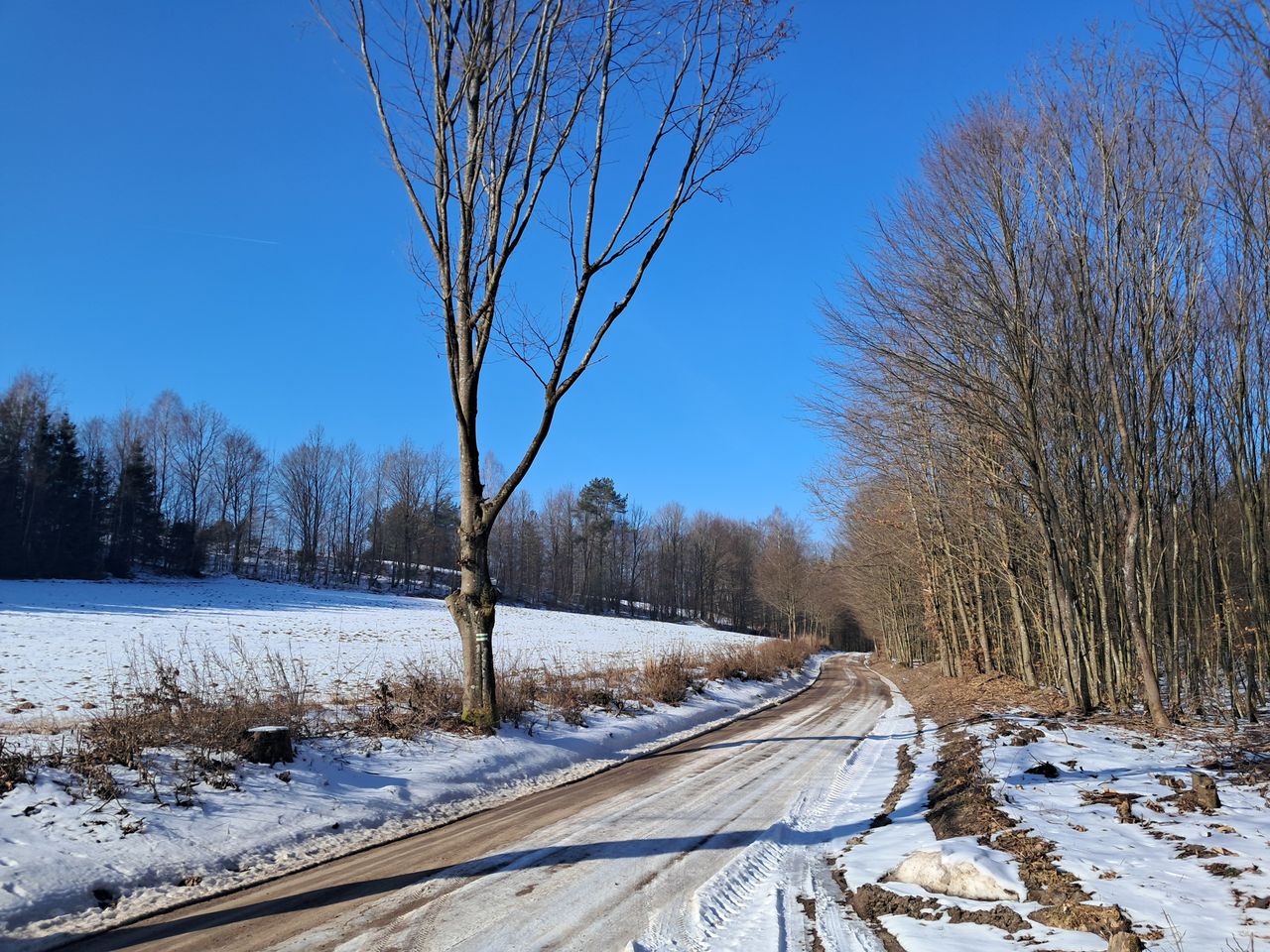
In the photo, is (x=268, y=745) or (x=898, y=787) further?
(x=898, y=787)

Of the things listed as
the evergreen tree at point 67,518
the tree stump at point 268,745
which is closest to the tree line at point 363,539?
the evergreen tree at point 67,518

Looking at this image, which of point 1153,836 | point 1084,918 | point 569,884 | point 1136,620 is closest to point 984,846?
point 1153,836

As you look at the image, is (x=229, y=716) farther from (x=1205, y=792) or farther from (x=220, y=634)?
(x=220, y=634)

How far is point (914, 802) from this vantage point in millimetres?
7902

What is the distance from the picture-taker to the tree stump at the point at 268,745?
24.6ft

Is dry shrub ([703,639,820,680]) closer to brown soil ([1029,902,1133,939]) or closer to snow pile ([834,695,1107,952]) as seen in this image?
snow pile ([834,695,1107,952])

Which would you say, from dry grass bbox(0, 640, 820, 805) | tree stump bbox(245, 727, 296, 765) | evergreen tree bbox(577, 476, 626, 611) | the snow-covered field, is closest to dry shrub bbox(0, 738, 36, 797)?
dry grass bbox(0, 640, 820, 805)

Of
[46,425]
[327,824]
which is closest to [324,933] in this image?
[327,824]

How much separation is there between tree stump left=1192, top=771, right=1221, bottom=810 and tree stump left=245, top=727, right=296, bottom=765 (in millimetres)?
8766

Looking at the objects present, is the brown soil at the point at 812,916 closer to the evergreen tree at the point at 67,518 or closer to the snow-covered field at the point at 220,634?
the snow-covered field at the point at 220,634

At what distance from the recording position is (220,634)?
28141 millimetres

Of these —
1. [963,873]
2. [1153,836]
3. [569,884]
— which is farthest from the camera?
[1153,836]

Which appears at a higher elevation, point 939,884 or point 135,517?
point 135,517

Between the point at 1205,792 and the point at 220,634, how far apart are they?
30883mm
